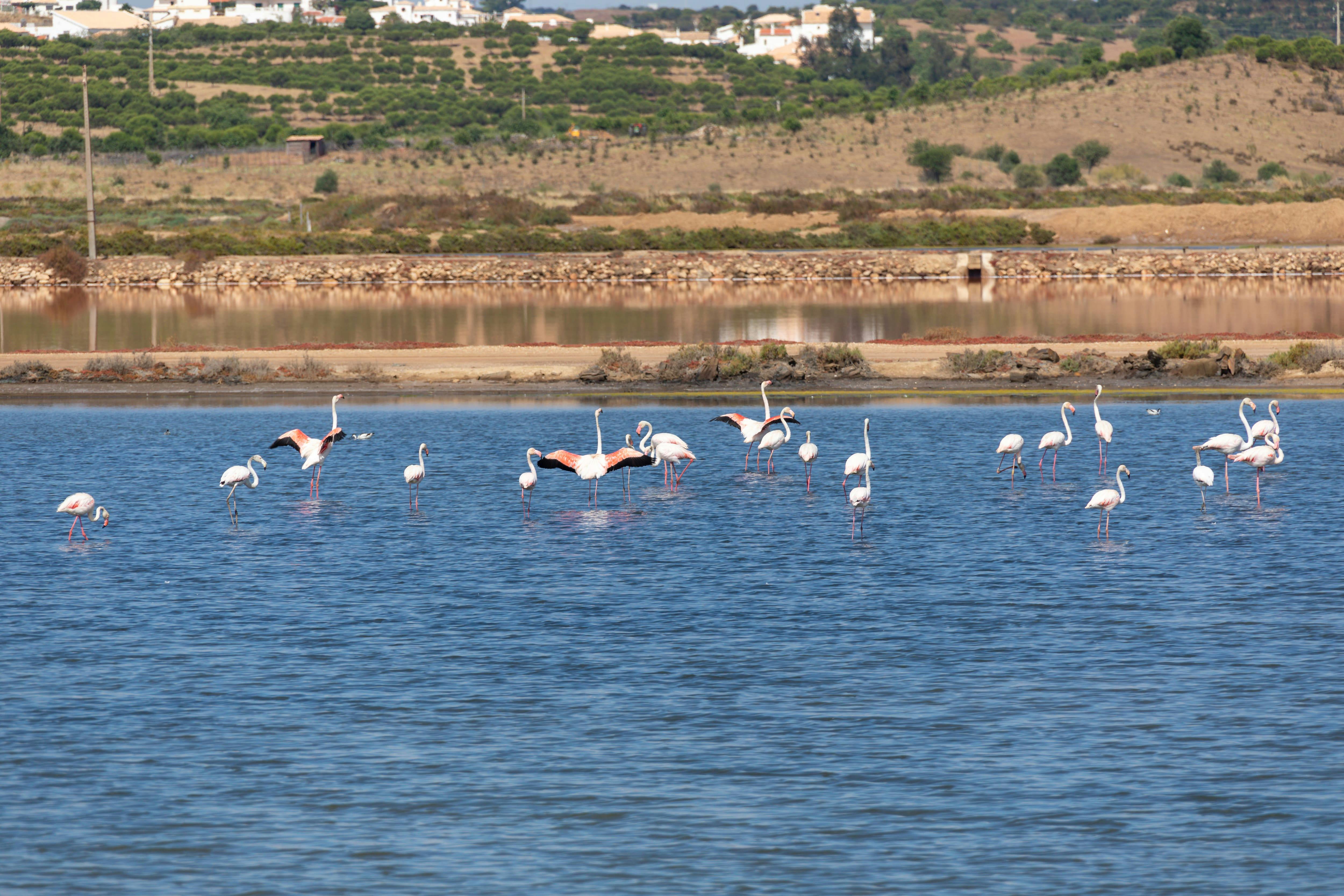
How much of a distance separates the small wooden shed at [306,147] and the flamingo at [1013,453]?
116 meters

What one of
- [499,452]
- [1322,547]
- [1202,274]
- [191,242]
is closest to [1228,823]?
[1322,547]

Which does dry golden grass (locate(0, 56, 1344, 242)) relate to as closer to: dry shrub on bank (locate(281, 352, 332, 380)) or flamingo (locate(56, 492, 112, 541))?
dry shrub on bank (locate(281, 352, 332, 380))

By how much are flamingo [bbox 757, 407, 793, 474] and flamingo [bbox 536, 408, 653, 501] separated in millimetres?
2811

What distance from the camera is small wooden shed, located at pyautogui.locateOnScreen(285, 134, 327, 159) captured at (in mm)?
137250

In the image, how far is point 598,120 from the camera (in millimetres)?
157000

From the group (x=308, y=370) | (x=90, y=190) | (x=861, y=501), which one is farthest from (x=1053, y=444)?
(x=90, y=190)

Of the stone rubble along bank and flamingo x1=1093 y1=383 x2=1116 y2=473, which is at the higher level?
the stone rubble along bank

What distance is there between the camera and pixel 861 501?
20953 millimetres

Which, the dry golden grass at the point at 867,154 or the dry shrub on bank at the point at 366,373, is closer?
the dry shrub on bank at the point at 366,373

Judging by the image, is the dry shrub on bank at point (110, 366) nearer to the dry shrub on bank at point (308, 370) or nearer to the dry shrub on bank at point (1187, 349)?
the dry shrub on bank at point (308, 370)

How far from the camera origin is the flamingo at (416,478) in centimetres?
2358

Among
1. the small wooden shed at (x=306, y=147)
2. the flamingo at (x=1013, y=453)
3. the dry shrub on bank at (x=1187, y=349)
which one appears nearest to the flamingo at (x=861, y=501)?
the flamingo at (x=1013, y=453)

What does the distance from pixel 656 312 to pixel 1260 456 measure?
117 feet

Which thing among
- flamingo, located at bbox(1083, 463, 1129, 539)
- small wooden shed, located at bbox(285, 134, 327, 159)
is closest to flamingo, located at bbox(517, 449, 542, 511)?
flamingo, located at bbox(1083, 463, 1129, 539)
